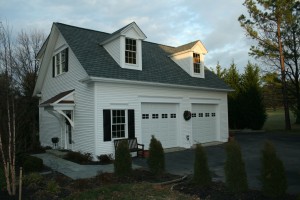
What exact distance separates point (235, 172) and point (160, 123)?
30.6ft

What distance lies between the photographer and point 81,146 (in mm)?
14062

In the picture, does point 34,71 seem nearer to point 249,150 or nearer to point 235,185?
point 249,150

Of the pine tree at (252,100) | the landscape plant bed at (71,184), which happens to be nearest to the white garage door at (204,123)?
the pine tree at (252,100)

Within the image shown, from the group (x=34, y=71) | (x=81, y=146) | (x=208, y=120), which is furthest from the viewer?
(x=34, y=71)

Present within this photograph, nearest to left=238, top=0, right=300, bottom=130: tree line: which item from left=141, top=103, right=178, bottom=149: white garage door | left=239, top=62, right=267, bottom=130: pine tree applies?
left=239, top=62, right=267, bottom=130: pine tree

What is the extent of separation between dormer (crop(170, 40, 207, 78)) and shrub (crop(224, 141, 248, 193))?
1202 cm

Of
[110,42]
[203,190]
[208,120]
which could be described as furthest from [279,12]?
[203,190]

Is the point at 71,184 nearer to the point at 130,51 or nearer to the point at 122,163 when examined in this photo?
the point at 122,163

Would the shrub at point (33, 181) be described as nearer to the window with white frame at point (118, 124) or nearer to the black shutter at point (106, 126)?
the black shutter at point (106, 126)

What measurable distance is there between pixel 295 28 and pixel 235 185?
23131 mm

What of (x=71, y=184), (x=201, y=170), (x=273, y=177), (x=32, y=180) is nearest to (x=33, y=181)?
(x=32, y=180)

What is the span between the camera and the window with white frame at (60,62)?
15820mm

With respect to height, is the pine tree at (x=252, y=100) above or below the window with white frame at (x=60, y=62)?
below

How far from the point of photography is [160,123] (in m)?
16.1
